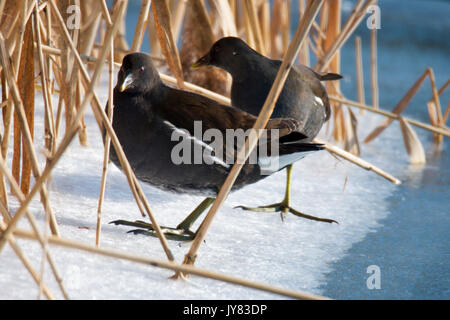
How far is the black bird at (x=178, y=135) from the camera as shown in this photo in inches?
56.4

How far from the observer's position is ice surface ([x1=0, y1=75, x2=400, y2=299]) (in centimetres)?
115

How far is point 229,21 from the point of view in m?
2.01

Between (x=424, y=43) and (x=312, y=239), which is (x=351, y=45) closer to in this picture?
(x=424, y=43)

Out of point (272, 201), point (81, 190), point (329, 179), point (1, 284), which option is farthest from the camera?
point (329, 179)

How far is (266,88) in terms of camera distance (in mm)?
1822

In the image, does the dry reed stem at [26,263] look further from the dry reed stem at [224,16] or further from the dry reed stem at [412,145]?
the dry reed stem at [412,145]

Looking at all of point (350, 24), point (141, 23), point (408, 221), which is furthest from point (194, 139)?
point (350, 24)

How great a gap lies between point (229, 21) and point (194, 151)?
72cm

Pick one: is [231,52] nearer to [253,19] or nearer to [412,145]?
[253,19]

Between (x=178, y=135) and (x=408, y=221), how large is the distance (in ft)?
2.66

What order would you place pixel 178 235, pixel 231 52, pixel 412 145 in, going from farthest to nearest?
1. pixel 412 145
2. pixel 231 52
3. pixel 178 235

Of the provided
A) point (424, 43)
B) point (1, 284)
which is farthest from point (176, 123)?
point (424, 43)

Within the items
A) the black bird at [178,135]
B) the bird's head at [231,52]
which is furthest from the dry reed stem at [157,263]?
the bird's head at [231,52]

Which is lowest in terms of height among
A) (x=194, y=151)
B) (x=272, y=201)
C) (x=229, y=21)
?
(x=272, y=201)
